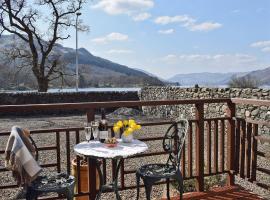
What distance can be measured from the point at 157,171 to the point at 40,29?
19.3 m

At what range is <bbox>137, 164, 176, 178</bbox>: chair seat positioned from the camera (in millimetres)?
2647

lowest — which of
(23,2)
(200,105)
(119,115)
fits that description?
(119,115)

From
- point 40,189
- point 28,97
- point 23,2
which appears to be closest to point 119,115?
point 28,97

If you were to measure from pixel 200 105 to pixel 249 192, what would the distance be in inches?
43.5

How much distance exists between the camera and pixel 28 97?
57.6 ft

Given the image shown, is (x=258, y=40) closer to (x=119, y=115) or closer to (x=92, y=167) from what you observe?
(x=119, y=115)

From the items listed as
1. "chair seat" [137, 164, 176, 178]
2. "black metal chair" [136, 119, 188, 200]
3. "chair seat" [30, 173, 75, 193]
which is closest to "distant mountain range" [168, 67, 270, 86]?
"black metal chair" [136, 119, 188, 200]

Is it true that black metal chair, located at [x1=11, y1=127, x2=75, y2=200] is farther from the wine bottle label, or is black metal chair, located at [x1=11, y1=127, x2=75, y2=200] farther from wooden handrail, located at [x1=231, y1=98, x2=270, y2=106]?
wooden handrail, located at [x1=231, y1=98, x2=270, y2=106]

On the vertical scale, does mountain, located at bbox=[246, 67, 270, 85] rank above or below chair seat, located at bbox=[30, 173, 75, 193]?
above

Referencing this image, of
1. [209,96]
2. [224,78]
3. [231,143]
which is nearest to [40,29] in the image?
[209,96]

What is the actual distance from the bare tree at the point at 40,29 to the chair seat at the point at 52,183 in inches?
733

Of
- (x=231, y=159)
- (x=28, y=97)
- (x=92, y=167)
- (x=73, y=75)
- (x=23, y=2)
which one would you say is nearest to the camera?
(x=92, y=167)

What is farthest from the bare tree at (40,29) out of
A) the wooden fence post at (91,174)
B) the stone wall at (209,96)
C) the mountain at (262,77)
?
the wooden fence post at (91,174)

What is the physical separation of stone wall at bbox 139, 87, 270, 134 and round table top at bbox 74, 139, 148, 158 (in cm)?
624
